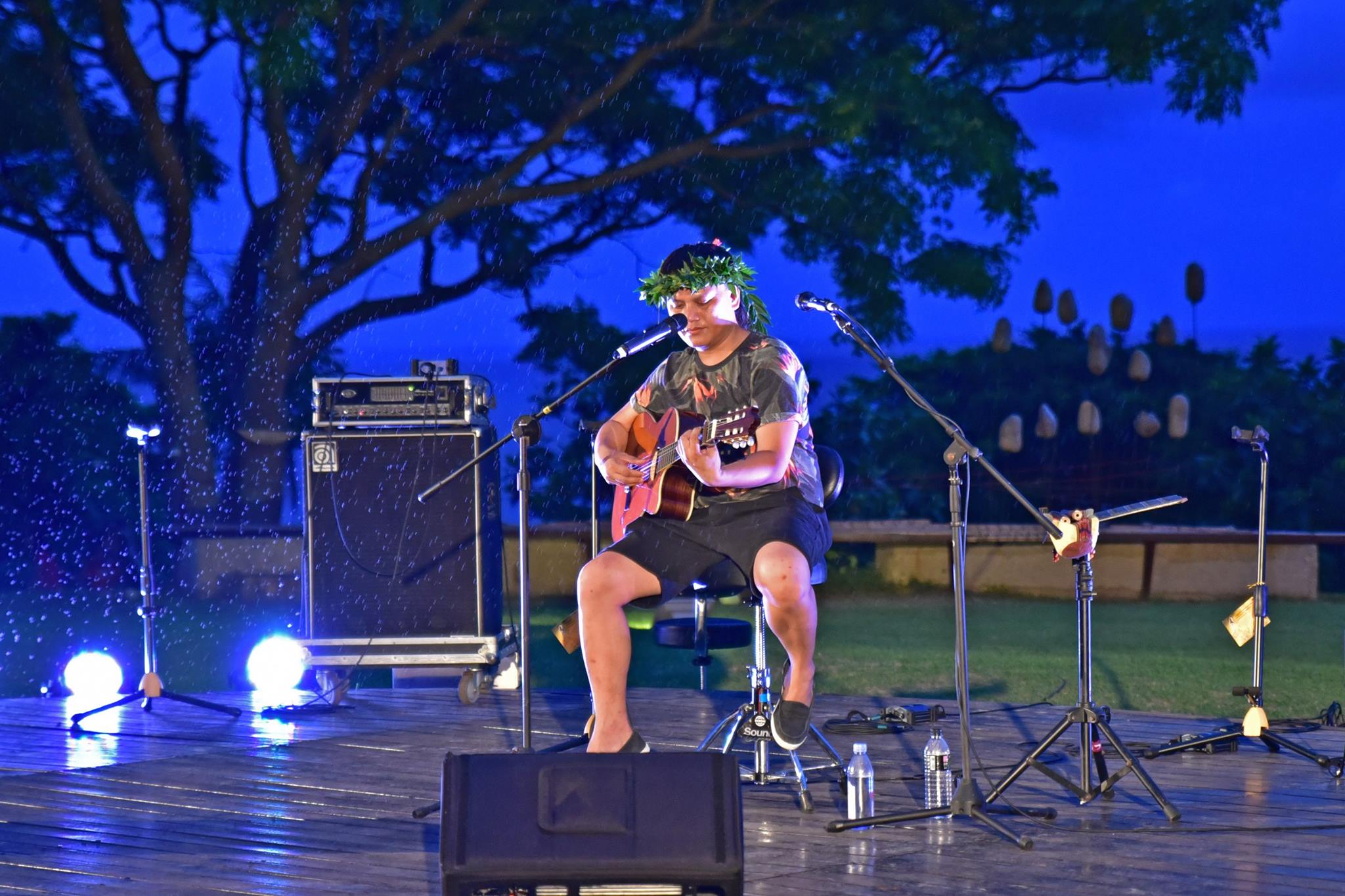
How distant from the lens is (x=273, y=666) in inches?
238

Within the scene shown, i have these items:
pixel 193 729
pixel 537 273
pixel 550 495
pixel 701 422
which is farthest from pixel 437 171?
pixel 701 422

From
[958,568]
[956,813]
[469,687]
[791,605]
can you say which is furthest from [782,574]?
[469,687]

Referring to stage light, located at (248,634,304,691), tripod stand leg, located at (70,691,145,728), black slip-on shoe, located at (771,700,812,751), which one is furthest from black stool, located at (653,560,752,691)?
tripod stand leg, located at (70,691,145,728)

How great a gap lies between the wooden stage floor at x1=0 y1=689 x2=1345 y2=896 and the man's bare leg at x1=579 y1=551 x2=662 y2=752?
0.44m

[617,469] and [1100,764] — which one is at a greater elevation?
[617,469]

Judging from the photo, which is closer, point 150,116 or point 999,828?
point 999,828

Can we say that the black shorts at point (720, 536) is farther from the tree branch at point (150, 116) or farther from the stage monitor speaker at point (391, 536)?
the tree branch at point (150, 116)

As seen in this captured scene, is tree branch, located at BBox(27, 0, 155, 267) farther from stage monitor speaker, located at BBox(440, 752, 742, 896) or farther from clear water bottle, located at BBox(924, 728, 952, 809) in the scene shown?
stage monitor speaker, located at BBox(440, 752, 742, 896)

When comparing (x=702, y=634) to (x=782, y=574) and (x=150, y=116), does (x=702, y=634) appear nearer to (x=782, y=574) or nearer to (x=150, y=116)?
(x=782, y=574)

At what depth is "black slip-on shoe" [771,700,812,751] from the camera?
366 centimetres

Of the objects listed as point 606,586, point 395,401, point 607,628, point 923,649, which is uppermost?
point 395,401

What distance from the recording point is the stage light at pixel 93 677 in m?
5.84

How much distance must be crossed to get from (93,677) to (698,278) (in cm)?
325

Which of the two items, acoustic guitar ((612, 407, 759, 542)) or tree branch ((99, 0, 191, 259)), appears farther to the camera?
tree branch ((99, 0, 191, 259))
